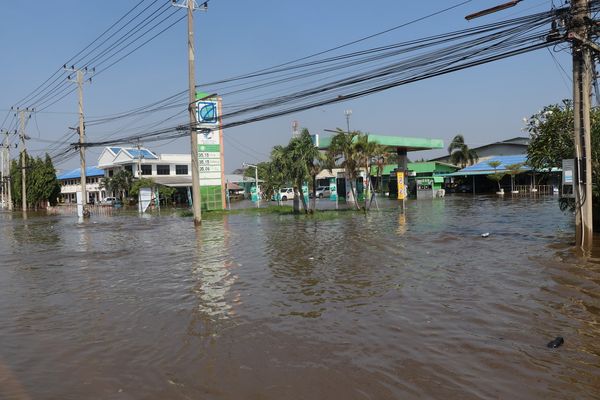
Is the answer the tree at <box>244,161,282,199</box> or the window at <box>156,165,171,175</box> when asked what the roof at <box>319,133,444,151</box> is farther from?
the window at <box>156,165,171,175</box>

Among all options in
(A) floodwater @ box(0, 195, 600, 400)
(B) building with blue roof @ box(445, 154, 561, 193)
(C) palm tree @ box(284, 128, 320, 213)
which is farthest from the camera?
(B) building with blue roof @ box(445, 154, 561, 193)

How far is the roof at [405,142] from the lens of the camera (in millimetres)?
41938

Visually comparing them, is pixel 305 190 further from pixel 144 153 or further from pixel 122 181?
pixel 144 153

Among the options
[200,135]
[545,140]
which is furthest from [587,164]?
[200,135]

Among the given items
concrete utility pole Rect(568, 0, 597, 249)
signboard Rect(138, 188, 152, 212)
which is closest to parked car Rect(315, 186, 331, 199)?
signboard Rect(138, 188, 152, 212)

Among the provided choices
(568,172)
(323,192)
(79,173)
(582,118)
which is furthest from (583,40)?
(79,173)

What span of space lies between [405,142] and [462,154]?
90.1ft

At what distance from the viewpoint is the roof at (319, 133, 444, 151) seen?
138 ft

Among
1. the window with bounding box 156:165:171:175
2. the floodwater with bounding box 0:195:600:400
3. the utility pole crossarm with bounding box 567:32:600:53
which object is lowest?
the floodwater with bounding box 0:195:600:400

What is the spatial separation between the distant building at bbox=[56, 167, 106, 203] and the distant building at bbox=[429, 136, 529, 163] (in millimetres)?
56904

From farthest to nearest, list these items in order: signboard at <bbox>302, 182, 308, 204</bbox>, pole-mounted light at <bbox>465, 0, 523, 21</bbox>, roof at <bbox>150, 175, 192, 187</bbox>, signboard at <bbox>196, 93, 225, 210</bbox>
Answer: roof at <bbox>150, 175, 192, 187</bbox> < signboard at <bbox>196, 93, 225, 210</bbox> < signboard at <bbox>302, 182, 308, 204</bbox> < pole-mounted light at <bbox>465, 0, 523, 21</bbox>

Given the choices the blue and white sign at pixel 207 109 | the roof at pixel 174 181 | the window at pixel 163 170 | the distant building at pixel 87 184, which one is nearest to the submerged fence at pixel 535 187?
the blue and white sign at pixel 207 109

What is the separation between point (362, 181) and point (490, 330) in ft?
150

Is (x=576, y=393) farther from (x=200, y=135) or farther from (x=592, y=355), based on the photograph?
(x=200, y=135)
